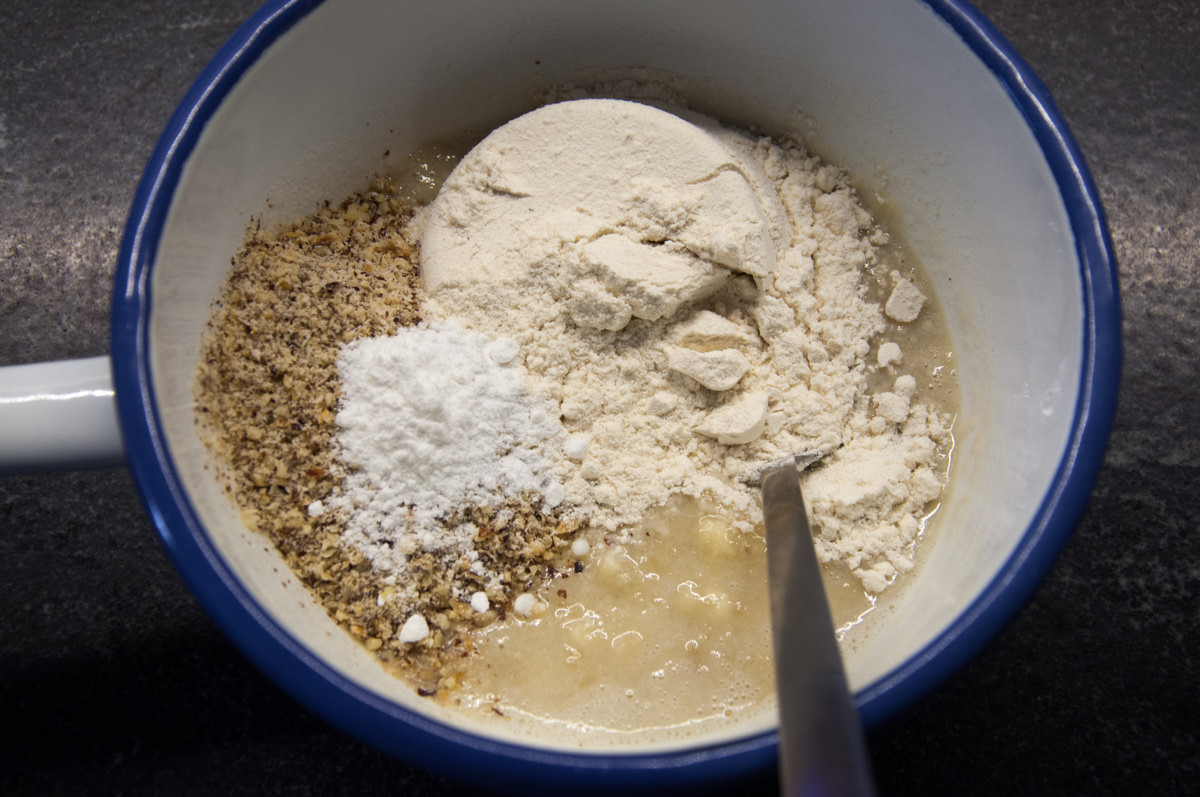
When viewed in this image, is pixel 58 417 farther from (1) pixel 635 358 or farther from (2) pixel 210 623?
(1) pixel 635 358

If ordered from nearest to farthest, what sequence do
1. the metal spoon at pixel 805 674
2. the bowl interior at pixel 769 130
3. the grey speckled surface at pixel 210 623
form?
1. the metal spoon at pixel 805 674
2. the bowl interior at pixel 769 130
3. the grey speckled surface at pixel 210 623

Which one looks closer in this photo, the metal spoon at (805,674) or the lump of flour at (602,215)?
the metal spoon at (805,674)

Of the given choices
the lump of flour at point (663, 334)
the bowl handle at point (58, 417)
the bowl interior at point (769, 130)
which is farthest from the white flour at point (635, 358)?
the bowl handle at point (58, 417)

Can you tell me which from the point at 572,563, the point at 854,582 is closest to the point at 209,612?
the point at 572,563

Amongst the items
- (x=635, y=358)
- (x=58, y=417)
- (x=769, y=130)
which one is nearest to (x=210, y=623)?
(x=58, y=417)

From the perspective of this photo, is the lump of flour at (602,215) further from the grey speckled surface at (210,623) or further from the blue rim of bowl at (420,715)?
the grey speckled surface at (210,623)
